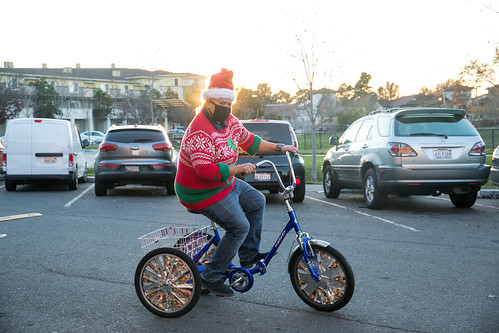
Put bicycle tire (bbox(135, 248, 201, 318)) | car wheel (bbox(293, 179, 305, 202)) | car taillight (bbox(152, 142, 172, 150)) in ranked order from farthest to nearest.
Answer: car taillight (bbox(152, 142, 172, 150)), car wheel (bbox(293, 179, 305, 202)), bicycle tire (bbox(135, 248, 201, 318))

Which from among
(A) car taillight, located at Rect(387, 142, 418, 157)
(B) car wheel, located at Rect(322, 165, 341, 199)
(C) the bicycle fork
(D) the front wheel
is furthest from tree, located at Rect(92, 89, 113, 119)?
(C) the bicycle fork

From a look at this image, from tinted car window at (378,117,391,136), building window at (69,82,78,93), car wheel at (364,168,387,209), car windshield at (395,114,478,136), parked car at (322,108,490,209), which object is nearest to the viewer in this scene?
parked car at (322,108,490,209)

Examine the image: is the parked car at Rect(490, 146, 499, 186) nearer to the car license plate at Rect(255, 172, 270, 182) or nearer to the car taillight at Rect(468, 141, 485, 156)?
the car taillight at Rect(468, 141, 485, 156)

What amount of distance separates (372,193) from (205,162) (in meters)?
7.03

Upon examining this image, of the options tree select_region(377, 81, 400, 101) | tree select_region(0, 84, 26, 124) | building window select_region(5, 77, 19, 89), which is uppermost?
tree select_region(377, 81, 400, 101)

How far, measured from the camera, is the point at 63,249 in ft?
23.3

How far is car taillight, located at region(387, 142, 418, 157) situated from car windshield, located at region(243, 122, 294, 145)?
2.19m

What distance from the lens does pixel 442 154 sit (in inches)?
384

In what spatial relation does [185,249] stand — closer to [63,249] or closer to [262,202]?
[262,202]

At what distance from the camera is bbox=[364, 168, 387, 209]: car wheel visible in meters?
10.3

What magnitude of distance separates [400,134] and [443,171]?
923mm

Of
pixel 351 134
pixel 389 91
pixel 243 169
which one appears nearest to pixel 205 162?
pixel 243 169

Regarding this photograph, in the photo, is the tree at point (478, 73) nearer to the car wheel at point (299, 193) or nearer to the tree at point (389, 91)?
the car wheel at point (299, 193)

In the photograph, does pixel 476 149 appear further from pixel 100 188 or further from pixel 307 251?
pixel 100 188
